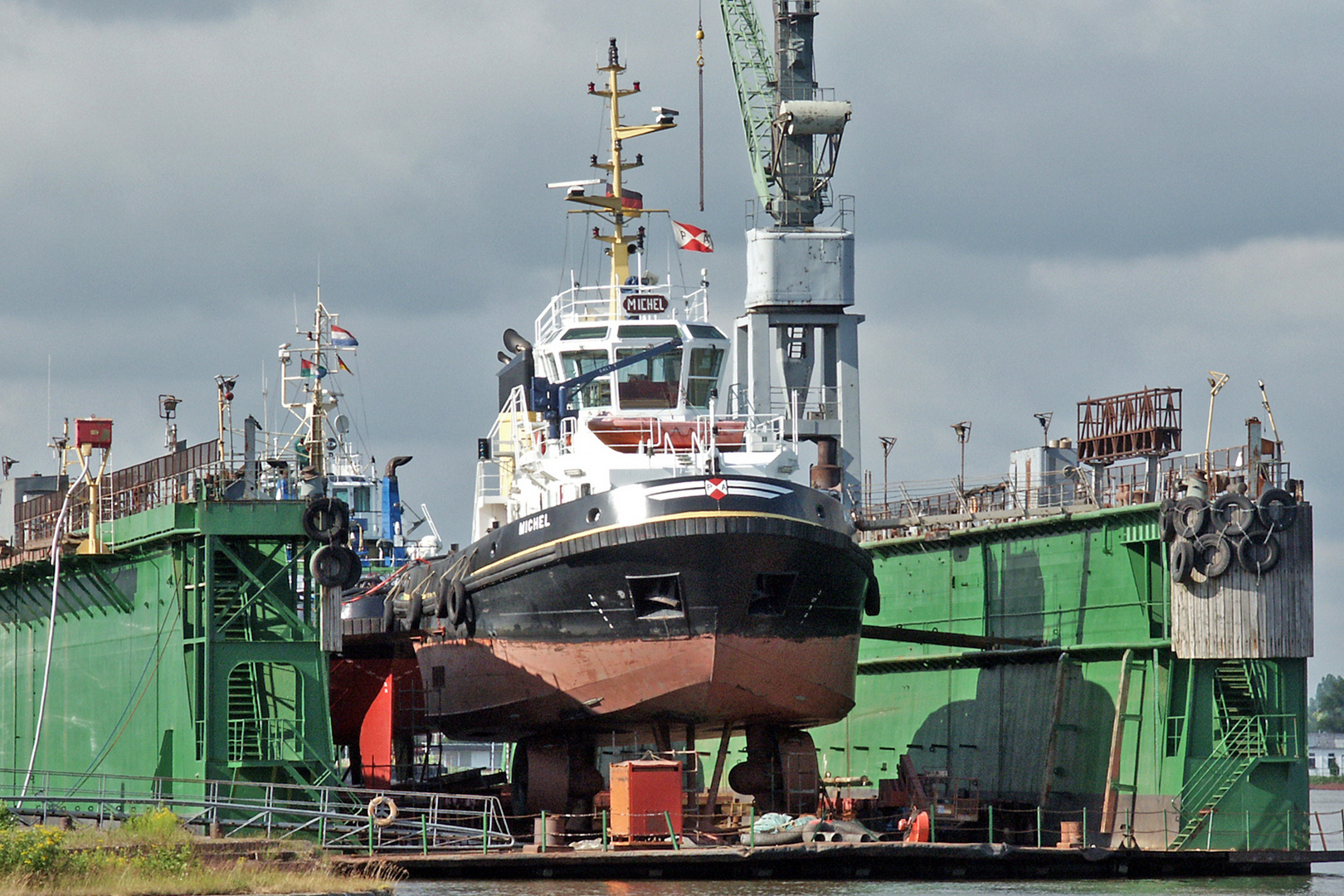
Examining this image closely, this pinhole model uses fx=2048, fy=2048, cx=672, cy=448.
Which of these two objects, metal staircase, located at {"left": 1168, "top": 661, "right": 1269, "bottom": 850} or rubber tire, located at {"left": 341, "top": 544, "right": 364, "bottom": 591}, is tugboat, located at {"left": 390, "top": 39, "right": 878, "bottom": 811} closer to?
rubber tire, located at {"left": 341, "top": 544, "right": 364, "bottom": 591}

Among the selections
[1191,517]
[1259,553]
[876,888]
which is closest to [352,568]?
[876,888]

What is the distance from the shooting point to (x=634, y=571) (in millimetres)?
31938

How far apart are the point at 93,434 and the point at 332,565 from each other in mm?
6865

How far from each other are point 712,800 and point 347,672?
1228 centimetres

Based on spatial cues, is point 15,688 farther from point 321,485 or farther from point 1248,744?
point 1248,744

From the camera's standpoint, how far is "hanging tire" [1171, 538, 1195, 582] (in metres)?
33.9

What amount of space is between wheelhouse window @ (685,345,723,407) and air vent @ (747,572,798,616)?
26.2 feet

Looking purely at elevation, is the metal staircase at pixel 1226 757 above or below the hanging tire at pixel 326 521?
below

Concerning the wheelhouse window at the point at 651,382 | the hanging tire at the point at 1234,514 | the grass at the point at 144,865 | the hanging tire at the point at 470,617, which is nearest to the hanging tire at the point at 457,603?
the hanging tire at the point at 470,617

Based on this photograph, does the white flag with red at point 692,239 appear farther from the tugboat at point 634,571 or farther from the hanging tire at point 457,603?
the hanging tire at point 457,603

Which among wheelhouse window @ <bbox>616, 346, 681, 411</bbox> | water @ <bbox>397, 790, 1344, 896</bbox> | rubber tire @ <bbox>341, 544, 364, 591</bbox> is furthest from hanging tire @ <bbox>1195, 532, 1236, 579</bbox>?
rubber tire @ <bbox>341, 544, 364, 591</bbox>

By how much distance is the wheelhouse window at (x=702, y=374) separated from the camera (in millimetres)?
39438

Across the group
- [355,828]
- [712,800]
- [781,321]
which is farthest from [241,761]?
[781,321]

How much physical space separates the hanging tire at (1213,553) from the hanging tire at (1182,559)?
0.26ft
